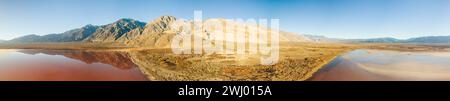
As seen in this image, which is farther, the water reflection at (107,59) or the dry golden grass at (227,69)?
the water reflection at (107,59)

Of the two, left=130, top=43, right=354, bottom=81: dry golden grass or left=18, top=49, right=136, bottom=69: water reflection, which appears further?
left=18, top=49, right=136, bottom=69: water reflection

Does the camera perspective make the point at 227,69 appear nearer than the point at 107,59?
Yes

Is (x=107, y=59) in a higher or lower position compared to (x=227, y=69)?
higher

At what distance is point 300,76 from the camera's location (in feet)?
73.7

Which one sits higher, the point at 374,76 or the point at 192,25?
the point at 192,25
